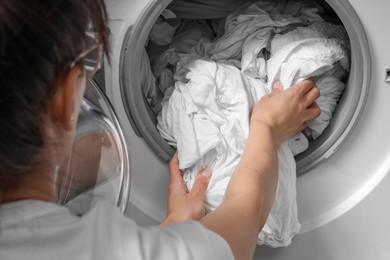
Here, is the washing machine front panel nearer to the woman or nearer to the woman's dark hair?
the woman

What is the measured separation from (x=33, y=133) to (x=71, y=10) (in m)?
0.11

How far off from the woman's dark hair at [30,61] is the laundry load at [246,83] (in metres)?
0.44

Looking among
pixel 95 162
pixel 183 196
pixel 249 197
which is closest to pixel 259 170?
pixel 249 197

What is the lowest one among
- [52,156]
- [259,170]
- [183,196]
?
[183,196]

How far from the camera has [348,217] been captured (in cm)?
96

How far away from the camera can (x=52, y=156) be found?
555mm

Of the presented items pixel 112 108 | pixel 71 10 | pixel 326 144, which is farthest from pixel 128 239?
pixel 326 144

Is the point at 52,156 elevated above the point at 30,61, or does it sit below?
below

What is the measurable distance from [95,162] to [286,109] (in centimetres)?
32

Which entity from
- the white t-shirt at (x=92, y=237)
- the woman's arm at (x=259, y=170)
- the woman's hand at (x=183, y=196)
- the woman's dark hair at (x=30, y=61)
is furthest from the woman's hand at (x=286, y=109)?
the woman's dark hair at (x=30, y=61)

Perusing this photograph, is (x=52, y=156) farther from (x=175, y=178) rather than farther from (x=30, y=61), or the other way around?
(x=175, y=178)

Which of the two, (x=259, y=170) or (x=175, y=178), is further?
(x=175, y=178)

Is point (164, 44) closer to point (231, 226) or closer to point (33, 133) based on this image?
point (231, 226)

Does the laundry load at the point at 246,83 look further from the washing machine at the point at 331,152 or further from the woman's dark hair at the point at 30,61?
the woman's dark hair at the point at 30,61
